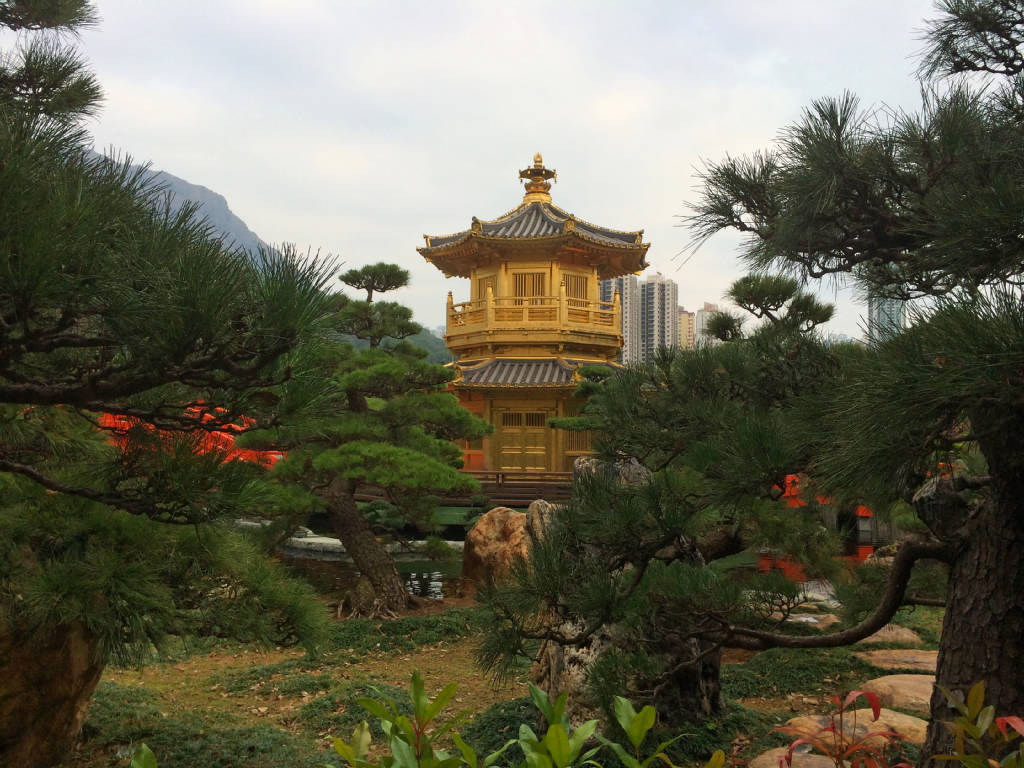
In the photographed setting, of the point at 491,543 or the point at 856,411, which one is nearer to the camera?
the point at 856,411

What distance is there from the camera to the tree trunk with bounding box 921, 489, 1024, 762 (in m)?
2.13

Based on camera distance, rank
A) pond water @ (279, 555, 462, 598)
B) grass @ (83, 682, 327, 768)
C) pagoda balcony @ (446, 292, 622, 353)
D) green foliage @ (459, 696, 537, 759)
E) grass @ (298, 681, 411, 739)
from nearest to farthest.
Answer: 1. grass @ (83, 682, 327, 768)
2. green foliage @ (459, 696, 537, 759)
3. grass @ (298, 681, 411, 739)
4. pond water @ (279, 555, 462, 598)
5. pagoda balcony @ (446, 292, 622, 353)

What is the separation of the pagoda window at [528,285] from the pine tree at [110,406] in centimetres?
1103

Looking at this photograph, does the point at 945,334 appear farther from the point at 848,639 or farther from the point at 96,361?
the point at 96,361

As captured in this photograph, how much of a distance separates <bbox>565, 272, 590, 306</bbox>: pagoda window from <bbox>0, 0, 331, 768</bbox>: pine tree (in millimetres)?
11361

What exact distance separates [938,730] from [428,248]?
14218 mm

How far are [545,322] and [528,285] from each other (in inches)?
39.2

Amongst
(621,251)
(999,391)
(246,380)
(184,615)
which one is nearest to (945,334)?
(999,391)

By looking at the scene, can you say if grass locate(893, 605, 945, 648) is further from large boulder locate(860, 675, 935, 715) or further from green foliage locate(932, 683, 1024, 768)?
green foliage locate(932, 683, 1024, 768)

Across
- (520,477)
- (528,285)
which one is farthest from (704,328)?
(528,285)

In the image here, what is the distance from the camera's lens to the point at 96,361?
2469 mm

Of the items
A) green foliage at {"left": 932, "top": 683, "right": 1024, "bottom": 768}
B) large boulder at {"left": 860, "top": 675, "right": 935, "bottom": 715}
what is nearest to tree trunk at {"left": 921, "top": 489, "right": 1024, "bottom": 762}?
green foliage at {"left": 932, "top": 683, "right": 1024, "bottom": 768}

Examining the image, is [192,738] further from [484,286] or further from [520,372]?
[484,286]

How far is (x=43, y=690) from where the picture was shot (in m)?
3.28
